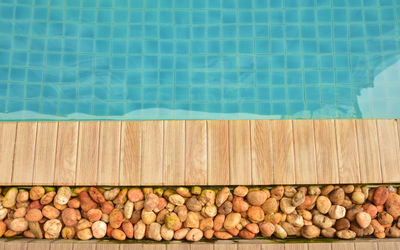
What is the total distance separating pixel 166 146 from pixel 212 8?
3.77 ft

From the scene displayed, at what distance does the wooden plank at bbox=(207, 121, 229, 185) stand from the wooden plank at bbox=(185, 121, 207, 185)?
34mm

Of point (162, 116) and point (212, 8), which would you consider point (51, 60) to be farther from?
point (212, 8)

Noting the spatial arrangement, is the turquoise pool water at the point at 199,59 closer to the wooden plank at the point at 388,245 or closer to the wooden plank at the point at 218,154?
the wooden plank at the point at 218,154

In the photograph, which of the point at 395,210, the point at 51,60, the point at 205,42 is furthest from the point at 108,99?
the point at 395,210

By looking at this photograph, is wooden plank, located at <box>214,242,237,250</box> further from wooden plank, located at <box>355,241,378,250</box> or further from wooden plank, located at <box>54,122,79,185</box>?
wooden plank, located at <box>54,122,79,185</box>

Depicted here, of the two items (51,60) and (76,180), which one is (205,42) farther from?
(76,180)

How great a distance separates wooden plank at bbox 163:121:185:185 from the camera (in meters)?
2.13

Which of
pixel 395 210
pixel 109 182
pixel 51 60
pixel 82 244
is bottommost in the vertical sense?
pixel 82 244

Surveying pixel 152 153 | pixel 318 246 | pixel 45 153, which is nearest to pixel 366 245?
pixel 318 246

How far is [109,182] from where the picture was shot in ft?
7.02

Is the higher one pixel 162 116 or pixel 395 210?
pixel 162 116

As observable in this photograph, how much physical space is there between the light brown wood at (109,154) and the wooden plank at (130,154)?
0.03m

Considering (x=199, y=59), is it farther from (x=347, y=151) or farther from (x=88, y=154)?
(x=347, y=151)

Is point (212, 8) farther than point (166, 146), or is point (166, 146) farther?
point (212, 8)
